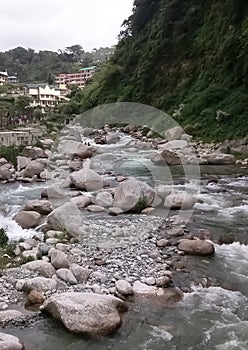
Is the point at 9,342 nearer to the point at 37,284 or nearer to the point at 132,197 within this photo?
the point at 37,284

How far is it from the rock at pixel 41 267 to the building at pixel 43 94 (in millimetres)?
48266

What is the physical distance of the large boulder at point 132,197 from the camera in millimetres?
10195

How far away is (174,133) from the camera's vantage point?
70.8 ft

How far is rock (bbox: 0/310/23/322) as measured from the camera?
5221 millimetres

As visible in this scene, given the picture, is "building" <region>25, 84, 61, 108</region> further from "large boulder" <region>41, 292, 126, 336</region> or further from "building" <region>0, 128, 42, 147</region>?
"large boulder" <region>41, 292, 126, 336</region>

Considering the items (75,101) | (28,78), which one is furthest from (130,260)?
(28,78)

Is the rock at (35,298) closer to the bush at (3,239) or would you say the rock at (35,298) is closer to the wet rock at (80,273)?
the wet rock at (80,273)

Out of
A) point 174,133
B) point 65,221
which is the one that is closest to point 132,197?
point 65,221

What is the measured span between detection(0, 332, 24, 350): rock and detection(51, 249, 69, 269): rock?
1.86 meters

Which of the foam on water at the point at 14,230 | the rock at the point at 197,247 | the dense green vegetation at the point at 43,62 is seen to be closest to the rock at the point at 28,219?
the foam on water at the point at 14,230

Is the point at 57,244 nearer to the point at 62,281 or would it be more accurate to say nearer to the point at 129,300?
the point at 62,281

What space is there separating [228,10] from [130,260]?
833 inches

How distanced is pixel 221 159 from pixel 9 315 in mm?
12583

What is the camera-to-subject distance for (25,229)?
8.86 metres
